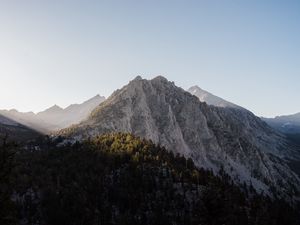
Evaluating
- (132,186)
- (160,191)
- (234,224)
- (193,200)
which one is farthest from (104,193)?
(234,224)

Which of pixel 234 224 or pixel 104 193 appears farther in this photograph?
pixel 104 193

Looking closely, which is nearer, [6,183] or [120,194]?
[6,183]

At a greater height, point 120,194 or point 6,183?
point 6,183

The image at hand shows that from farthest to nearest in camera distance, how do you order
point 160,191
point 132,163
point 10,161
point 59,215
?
1. point 132,163
2. point 160,191
3. point 59,215
4. point 10,161

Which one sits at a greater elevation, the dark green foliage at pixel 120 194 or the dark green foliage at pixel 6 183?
the dark green foliage at pixel 6 183

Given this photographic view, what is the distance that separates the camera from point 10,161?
122ft

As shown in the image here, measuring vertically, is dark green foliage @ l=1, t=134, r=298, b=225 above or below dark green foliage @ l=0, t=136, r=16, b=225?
below

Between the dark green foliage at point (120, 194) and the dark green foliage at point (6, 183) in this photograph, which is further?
the dark green foliage at point (120, 194)

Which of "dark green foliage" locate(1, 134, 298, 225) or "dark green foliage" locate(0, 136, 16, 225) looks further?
"dark green foliage" locate(1, 134, 298, 225)

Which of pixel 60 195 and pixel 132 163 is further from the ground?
pixel 132 163

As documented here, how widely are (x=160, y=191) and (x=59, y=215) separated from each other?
1544 inches

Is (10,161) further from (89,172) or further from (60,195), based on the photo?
(89,172)

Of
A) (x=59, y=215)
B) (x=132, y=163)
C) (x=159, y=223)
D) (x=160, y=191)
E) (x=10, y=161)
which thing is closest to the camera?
(x=10, y=161)

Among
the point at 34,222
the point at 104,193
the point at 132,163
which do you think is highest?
the point at 132,163
